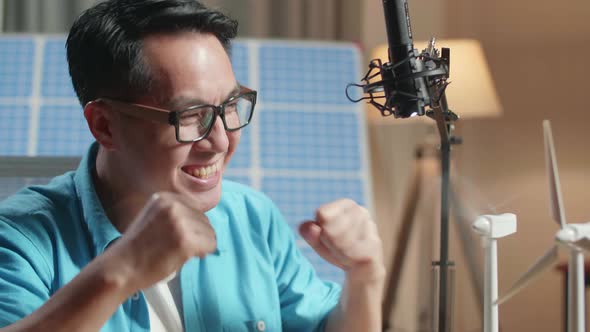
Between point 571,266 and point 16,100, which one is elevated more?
point 16,100

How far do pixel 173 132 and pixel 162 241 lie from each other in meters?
0.29

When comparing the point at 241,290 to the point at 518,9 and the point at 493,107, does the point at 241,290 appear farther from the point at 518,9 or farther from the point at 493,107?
the point at 518,9

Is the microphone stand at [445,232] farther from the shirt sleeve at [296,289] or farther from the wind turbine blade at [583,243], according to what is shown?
the shirt sleeve at [296,289]

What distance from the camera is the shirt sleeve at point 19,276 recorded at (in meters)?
0.92

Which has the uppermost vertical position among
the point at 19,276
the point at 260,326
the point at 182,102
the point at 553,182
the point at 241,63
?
the point at 241,63

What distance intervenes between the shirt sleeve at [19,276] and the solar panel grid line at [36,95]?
3.46ft

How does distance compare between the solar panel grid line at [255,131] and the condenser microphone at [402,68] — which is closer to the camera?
the condenser microphone at [402,68]

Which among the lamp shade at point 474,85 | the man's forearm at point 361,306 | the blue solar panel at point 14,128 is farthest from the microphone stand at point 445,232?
the blue solar panel at point 14,128

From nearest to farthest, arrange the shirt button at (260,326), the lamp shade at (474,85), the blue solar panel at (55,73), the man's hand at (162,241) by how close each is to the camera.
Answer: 1. the man's hand at (162,241)
2. the shirt button at (260,326)
3. the lamp shade at (474,85)
4. the blue solar panel at (55,73)

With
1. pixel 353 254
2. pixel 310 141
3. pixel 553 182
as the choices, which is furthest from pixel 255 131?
pixel 553 182

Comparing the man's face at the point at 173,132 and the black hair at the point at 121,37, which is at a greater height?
the black hair at the point at 121,37

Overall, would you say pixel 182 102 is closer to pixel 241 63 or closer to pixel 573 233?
pixel 573 233

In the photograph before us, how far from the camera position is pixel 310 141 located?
2146 mm

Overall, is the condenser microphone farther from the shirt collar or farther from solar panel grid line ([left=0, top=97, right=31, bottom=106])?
solar panel grid line ([left=0, top=97, right=31, bottom=106])
